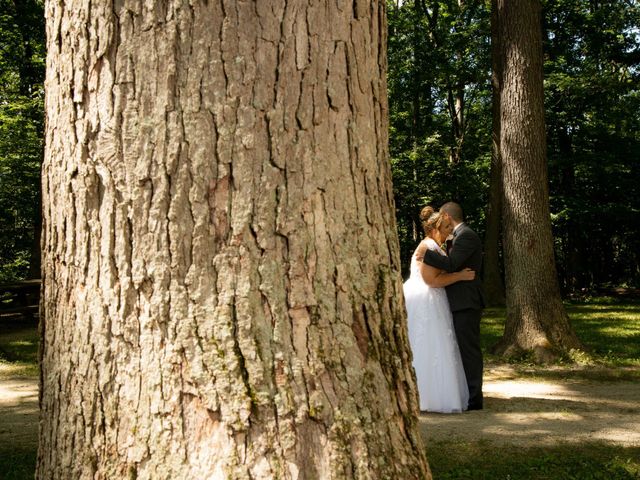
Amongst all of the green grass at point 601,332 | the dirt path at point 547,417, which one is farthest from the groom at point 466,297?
the green grass at point 601,332

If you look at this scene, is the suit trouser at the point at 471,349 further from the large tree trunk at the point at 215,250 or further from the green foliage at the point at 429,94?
the green foliage at the point at 429,94

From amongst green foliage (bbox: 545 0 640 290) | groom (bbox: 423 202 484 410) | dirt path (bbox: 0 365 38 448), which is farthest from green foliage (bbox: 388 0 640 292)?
dirt path (bbox: 0 365 38 448)

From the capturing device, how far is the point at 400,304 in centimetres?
230

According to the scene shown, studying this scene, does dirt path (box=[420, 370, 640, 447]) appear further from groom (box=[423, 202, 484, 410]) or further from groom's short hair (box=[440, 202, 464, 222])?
groom's short hair (box=[440, 202, 464, 222])

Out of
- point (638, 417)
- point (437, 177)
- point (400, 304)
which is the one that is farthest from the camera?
point (437, 177)

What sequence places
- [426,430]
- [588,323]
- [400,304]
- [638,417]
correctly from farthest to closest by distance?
1. [588,323]
2. [638,417]
3. [426,430]
4. [400,304]

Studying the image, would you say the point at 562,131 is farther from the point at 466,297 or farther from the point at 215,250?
the point at 215,250

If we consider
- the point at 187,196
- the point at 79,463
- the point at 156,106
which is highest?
the point at 156,106

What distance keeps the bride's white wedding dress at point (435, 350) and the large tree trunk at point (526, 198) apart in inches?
136

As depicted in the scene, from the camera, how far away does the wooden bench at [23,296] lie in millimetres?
15847

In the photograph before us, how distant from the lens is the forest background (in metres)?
20.9

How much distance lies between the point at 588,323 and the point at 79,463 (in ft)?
47.4

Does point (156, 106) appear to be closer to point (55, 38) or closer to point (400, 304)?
point (55, 38)

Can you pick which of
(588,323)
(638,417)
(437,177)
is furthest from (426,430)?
(437,177)
